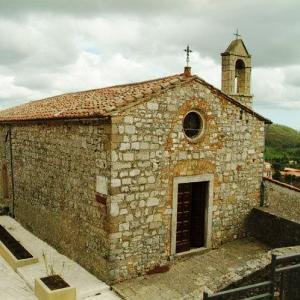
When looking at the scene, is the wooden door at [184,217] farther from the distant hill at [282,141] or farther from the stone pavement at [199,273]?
the distant hill at [282,141]

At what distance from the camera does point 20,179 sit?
13.6 metres

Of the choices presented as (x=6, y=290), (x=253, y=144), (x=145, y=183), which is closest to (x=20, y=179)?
(x=6, y=290)

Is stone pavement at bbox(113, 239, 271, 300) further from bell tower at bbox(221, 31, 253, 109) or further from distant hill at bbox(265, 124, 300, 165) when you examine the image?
distant hill at bbox(265, 124, 300, 165)

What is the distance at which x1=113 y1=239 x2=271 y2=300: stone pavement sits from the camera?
22.3 ft

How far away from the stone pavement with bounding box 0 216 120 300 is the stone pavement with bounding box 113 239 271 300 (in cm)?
46

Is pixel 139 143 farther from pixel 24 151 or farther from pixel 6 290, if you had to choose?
pixel 24 151

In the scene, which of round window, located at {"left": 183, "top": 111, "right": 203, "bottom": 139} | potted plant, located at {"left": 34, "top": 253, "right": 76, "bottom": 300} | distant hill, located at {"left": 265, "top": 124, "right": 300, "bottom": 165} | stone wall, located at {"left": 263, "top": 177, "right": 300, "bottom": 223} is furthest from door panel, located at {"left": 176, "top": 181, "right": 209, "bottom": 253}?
distant hill, located at {"left": 265, "top": 124, "right": 300, "bottom": 165}

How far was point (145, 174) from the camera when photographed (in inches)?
344

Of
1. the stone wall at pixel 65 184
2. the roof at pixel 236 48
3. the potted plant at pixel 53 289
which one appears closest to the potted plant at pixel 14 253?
the stone wall at pixel 65 184

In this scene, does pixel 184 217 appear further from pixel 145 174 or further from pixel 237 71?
pixel 237 71

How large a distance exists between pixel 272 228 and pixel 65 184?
5.98 meters

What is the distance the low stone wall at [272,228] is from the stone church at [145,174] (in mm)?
351

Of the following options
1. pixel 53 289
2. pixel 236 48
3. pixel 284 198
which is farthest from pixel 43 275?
pixel 236 48

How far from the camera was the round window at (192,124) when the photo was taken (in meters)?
9.56
